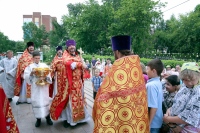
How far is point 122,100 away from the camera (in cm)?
232

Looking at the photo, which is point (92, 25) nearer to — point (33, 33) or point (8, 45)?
point (33, 33)

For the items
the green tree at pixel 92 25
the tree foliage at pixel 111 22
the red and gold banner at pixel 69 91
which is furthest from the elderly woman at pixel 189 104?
the green tree at pixel 92 25

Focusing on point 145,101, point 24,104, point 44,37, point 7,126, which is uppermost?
point 44,37

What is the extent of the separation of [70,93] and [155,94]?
254 centimetres

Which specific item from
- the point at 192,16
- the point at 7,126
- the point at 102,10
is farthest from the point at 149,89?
the point at 102,10

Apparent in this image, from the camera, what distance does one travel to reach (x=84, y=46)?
3744cm

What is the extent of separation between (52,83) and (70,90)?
→ 27.8 inches

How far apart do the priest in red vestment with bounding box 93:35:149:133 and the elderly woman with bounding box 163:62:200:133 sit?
394 millimetres

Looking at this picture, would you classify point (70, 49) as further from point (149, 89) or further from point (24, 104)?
point (24, 104)

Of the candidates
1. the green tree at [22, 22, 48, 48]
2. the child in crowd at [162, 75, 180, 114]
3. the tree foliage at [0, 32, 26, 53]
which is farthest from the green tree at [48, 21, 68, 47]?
the child in crowd at [162, 75, 180, 114]

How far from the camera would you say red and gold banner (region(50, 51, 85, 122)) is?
4.71 m

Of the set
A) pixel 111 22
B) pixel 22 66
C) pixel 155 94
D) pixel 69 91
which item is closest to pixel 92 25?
pixel 111 22

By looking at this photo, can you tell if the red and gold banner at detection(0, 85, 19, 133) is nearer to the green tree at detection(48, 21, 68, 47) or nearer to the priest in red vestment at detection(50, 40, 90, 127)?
the priest in red vestment at detection(50, 40, 90, 127)

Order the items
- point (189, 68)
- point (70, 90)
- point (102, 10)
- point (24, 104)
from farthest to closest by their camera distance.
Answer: point (102, 10)
point (24, 104)
point (70, 90)
point (189, 68)
